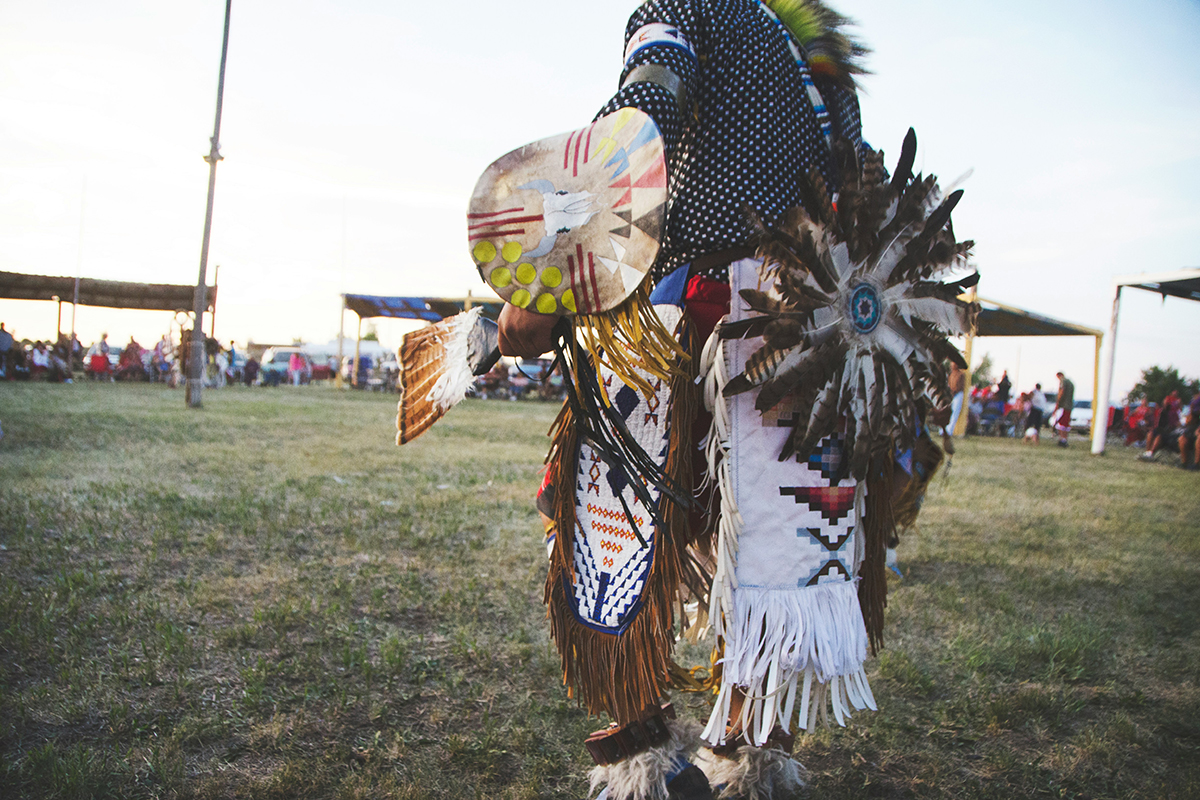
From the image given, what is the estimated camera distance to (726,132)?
3.98ft

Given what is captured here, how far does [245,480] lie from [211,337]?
14.4 metres

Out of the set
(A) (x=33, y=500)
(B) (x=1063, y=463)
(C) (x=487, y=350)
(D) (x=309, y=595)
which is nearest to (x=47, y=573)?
(D) (x=309, y=595)

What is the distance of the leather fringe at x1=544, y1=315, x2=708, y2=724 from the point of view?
117 centimetres

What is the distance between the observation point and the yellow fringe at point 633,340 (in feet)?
3.39

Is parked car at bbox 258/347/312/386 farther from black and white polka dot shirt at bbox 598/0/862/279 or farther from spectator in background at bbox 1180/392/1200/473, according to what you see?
black and white polka dot shirt at bbox 598/0/862/279

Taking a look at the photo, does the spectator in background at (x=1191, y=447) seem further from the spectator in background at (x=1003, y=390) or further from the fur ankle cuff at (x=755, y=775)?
the fur ankle cuff at (x=755, y=775)

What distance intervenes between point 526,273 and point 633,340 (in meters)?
0.19

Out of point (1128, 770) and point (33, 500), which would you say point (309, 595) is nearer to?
point (33, 500)

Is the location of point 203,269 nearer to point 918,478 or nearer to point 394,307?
point 918,478

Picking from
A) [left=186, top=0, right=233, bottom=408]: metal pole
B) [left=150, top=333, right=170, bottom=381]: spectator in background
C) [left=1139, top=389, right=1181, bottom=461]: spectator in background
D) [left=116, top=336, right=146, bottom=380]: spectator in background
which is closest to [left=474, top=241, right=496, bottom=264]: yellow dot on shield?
[left=186, top=0, right=233, bottom=408]: metal pole

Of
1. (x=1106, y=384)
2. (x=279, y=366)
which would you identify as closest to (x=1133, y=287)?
(x=1106, y=384)

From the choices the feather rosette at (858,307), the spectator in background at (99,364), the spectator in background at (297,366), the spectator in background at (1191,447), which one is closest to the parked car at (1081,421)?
the spectator in background at (1191,447)

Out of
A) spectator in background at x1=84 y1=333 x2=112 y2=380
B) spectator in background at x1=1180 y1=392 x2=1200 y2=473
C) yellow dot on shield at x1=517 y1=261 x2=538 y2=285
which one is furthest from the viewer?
spectator in background at x1=84 y1=333 x2=112 y2=380

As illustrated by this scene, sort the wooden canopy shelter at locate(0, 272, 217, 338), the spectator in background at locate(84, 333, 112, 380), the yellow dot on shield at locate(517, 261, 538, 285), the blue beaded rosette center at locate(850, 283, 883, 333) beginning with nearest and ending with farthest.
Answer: the yellow dot on shield at locate(517, 261, 538, 285)
the blue beaded rosette center at locate(850, 283, 883, 333)
the wooden canopy shelter at locate(0, 272, 217, 338)
the spectator in background at locate(84, 333, 112, 380)
